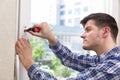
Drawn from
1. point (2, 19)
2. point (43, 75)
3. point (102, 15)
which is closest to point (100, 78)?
point (43, 75)

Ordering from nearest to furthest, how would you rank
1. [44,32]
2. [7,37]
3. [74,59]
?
[7,37] < [44,32] < [74,59]

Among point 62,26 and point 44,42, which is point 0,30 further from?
point 62,26

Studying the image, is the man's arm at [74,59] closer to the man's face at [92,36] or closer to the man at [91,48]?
the man at [91,48]

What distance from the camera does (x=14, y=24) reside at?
133 cm

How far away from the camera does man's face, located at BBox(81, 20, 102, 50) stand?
1488 mm

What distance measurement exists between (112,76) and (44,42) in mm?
609

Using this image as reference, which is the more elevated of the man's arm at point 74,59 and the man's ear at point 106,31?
the man's ear at point 106,31

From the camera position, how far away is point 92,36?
4.88 ft

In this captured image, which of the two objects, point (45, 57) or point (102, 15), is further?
point (45, 57)

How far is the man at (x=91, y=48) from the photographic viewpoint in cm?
129

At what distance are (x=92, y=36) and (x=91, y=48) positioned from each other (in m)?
0.09

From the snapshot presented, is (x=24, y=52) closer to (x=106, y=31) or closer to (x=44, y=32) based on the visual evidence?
(x=44, y=32)

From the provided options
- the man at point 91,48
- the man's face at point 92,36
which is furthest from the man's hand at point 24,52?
the man's face at point 92,36

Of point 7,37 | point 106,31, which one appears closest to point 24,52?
point 7,37
